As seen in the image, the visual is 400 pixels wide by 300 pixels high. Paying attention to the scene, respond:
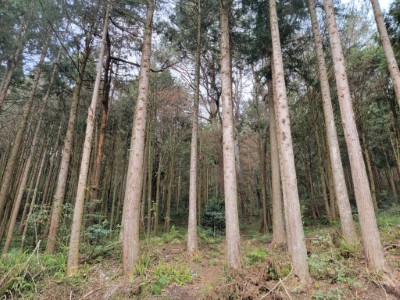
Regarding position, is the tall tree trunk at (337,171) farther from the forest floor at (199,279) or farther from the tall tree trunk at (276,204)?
the tall tree trunk at (276,204)

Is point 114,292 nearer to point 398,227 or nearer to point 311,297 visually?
point 311,297

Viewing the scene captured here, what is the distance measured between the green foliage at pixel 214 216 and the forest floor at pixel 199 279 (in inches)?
240

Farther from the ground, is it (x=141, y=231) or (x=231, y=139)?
(x=231, y=139)

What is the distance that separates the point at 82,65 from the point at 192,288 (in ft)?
26.6

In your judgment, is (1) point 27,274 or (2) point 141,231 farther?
(2) point 141,231

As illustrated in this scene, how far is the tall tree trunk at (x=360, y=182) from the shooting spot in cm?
438

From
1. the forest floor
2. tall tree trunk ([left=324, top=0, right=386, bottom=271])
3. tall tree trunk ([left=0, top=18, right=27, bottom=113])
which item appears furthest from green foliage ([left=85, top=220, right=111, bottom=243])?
tall tree trunk ([left=0, top=18, right=27, bottom=113])

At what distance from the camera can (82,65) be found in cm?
852

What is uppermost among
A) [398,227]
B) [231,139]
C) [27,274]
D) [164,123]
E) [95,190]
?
[164,123]

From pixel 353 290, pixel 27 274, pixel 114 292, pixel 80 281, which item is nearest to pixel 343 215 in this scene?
pixel 353 290

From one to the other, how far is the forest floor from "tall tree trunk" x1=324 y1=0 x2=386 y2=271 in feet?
1.28

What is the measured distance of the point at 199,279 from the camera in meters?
5.44

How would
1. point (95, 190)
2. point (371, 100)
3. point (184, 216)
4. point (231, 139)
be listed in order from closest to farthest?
1. point (231, 139)
2. point (95, 190)
3. point (371, 100)
4. point (184, 216)

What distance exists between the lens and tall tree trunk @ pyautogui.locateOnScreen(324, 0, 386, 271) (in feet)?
14.4
